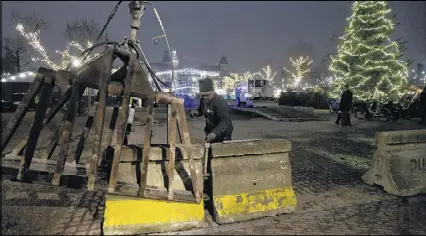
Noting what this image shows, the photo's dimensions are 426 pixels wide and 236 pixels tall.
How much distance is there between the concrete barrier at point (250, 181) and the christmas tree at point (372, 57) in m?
22.1

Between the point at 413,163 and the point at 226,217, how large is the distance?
12.8 ft

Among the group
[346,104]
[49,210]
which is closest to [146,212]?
[49,210]

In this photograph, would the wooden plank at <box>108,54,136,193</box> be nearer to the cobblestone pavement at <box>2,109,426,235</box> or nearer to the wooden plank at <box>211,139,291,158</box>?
the cobblestone pavement at <box>2,109,426,235</box>

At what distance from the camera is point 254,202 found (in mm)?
4395

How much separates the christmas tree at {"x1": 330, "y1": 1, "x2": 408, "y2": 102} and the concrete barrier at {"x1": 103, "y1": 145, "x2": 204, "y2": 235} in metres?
23.1

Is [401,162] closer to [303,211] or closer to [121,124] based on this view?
[303,211]

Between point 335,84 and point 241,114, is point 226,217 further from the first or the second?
point 335,84

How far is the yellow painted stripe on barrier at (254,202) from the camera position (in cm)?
426

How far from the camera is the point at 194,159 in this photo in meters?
4.37

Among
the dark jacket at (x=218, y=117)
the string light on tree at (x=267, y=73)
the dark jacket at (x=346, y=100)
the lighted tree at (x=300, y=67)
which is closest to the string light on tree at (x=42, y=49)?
the dark jacket at (x=346, y=100)

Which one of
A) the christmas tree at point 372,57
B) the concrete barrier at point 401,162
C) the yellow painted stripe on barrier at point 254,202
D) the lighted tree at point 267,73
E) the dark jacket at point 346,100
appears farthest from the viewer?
the lighted tree at point 267,73

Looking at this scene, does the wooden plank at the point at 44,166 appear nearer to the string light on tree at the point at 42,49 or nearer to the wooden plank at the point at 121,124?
the wooden plank at the point at 121,124

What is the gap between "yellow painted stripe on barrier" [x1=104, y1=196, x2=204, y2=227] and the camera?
3.80 meters

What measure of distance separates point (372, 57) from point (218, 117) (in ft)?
76.5
